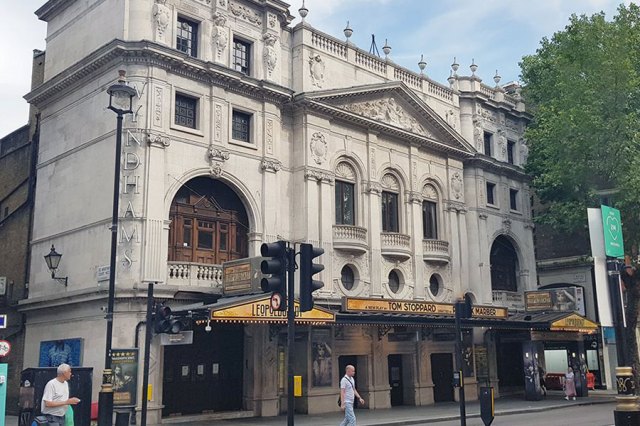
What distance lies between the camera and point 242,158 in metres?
25.8

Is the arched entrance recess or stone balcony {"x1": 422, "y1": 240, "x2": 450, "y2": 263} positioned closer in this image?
the arched entrance recess

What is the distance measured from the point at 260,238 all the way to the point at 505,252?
18285 mm

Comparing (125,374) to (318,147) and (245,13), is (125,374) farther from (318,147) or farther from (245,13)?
(245,13)

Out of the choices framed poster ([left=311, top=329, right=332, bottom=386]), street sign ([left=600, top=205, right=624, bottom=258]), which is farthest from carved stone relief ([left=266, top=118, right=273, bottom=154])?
street sign ([left=600, top=205, right=624, bottom=258])

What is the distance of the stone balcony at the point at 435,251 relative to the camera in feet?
105

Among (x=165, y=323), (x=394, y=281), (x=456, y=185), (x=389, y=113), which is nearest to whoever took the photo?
(x=165, y=323)

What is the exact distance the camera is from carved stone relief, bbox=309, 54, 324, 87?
2880 cm

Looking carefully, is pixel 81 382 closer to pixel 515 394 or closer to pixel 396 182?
pixel 396 182

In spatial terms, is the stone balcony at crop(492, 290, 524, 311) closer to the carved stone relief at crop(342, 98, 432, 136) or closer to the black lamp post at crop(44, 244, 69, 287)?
the carved stone relief at crop(342, 98, 432, 136)

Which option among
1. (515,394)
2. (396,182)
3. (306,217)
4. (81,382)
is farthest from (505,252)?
(81,382)

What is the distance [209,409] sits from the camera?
2370 centimetres

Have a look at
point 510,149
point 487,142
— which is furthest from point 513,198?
point 487,142

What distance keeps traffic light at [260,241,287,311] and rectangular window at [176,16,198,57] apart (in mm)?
16728

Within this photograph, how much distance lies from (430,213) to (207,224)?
42.9 feet
